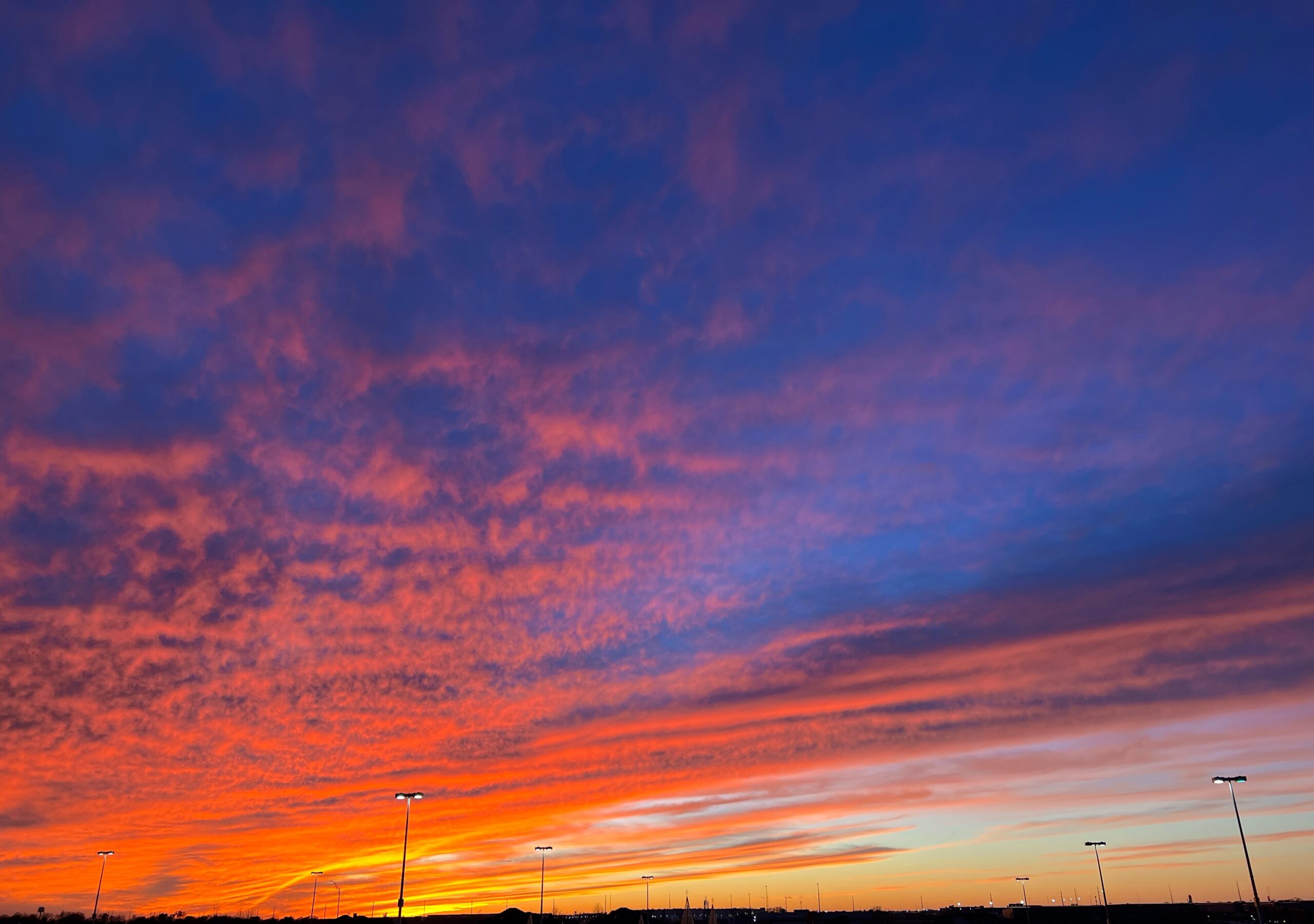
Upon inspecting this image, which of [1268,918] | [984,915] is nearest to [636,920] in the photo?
[984,915]

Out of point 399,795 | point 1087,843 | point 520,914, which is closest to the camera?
point 399,795

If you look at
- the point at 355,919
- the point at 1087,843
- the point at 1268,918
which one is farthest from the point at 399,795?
the point at 1268,918

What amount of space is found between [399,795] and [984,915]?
7055 inches

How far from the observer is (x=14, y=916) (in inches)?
4220

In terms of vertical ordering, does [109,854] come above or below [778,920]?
above

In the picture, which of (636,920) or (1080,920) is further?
(1080,920)

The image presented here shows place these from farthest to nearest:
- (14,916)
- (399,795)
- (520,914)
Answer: (520,914) < (14,916) < (399,795)

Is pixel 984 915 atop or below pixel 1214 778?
below

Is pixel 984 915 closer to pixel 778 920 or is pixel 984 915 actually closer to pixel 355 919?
pixel 778 920

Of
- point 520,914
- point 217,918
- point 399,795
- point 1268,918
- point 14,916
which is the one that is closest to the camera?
point 399,795

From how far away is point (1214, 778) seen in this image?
75188 mm

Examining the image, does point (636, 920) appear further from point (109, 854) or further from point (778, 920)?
point (778, 920)

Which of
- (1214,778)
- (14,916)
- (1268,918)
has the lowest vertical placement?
(1268,918)

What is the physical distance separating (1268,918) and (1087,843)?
354 ft
